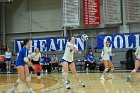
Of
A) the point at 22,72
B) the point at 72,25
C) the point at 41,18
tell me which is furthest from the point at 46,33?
the point at 22,72

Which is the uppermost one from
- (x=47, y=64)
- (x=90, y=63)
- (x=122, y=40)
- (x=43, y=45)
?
(x=122, y=40)

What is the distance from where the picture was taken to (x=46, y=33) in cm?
3059

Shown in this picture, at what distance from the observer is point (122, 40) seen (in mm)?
25234

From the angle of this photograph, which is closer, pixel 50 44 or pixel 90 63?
pixel 90 63

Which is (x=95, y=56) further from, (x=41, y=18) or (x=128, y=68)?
(x=41, y=18)

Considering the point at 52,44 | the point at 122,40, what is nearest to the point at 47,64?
the point at 52,44

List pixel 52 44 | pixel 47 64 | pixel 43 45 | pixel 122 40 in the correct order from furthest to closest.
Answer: pixel 43 45 → pixel 52 44 → pixel 122 40 → pixel 47 64

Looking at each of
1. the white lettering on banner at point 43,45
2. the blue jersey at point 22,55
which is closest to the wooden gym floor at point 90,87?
the blue jersey at point 22,55

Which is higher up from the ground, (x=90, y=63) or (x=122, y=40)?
(x=122, y=40)

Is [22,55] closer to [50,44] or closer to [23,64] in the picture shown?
[23,64]

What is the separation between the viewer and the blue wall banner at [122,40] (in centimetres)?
2469

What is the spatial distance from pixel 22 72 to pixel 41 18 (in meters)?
20.7

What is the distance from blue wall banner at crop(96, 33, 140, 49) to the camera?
81.0ft

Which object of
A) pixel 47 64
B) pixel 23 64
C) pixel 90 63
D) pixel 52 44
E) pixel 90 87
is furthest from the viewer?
pixel 52 44
